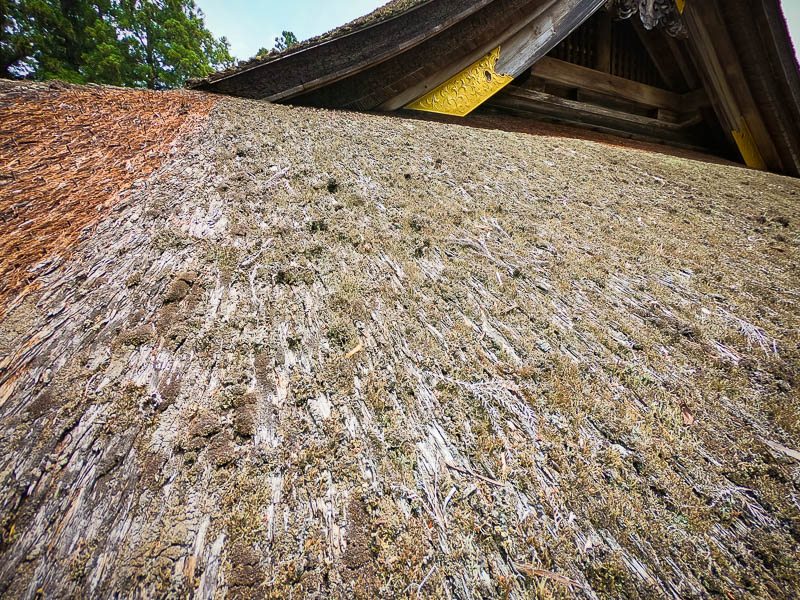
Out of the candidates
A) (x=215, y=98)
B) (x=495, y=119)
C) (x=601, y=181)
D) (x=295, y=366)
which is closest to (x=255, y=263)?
(x=295, y=366)

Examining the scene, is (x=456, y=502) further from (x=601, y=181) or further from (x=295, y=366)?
(x=601, y=181)

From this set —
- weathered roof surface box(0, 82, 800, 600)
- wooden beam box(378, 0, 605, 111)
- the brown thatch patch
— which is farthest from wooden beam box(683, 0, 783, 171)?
the brown thatch patch

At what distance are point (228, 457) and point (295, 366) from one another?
9.7 inches

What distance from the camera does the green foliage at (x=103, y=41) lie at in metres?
8.38

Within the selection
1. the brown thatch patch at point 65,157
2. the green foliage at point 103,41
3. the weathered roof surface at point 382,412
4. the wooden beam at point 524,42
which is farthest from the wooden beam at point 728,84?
the green foliage at point 103,41

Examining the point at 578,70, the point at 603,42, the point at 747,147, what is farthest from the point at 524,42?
the point at 747,147

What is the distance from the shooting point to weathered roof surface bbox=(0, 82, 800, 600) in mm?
530

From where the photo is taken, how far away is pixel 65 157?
4.85ft

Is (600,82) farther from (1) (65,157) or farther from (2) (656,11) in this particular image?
(1) (65,157)

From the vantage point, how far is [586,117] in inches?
171

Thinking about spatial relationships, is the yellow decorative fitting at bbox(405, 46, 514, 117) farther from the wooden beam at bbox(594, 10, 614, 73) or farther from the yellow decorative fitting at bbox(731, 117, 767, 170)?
the yellow decorative fitting at bbox(731, 117, 767, 170)

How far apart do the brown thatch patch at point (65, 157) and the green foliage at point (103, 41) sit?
415 inches

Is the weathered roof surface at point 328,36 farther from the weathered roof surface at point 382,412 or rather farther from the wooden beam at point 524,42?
the weathered roof surface at point 382,412

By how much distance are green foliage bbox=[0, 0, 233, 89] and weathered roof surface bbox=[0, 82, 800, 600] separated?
12.6 metres
